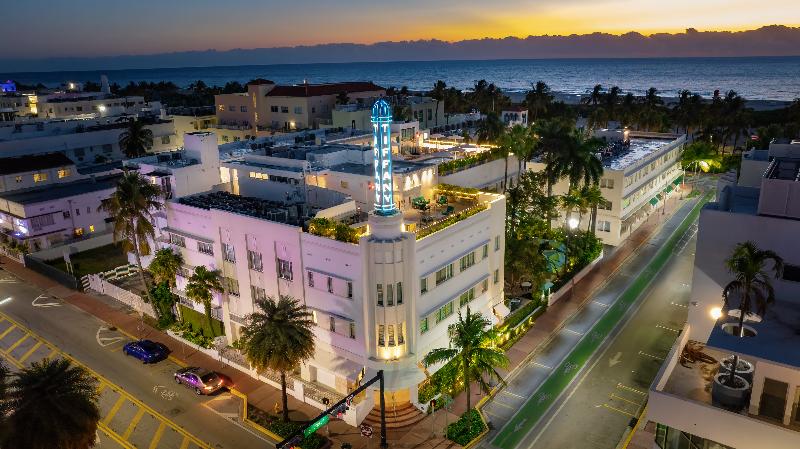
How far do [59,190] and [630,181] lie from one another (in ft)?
267

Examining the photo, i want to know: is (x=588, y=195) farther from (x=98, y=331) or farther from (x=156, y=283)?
(x=98, y=331)

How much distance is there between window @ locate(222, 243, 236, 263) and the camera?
1940 inches

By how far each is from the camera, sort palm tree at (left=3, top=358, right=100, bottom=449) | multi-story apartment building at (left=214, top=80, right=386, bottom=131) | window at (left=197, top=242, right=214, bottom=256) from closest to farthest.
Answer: palm tree at (left=3, top=358, right=100, bottom=449) < window at (left=197, top=242, right=214, bottom=256) < multi-story apartment building at (left=214, top=80, right=386, bottom=131)

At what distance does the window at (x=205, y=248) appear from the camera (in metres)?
51.5

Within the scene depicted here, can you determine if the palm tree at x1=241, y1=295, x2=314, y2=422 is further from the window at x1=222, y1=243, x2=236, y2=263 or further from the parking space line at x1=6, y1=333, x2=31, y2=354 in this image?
the parking space line at x1=6, y1=333, x2=31, y2=354

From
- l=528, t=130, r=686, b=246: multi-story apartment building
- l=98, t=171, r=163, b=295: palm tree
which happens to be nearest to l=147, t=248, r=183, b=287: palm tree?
l=98, t=171, r=163, b=295: palm tree

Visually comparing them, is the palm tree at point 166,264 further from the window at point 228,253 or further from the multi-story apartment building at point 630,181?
the multi-story apartment building at point 630,181

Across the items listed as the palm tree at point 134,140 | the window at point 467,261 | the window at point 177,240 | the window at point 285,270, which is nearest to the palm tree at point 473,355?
the window at point 467,261

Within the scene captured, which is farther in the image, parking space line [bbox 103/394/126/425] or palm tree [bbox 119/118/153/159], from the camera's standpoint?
palm tree [bbox 119/118/153/159]

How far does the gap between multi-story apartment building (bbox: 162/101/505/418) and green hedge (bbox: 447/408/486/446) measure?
159 inches

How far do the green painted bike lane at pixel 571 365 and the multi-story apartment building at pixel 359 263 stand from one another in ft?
24.2

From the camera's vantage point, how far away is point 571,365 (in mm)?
47406

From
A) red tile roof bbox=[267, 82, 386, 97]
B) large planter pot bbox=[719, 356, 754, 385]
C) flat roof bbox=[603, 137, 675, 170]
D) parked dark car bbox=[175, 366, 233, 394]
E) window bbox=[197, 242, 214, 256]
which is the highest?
red tile roof bbox=[267, 82, 386, 97]

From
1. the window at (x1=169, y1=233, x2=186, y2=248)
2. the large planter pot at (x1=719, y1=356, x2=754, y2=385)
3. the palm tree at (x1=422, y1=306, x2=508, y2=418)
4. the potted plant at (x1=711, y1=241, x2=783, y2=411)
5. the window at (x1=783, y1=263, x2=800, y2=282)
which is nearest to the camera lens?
the potted plant at (x1=711, y1=241, x2=783, y2=411)
